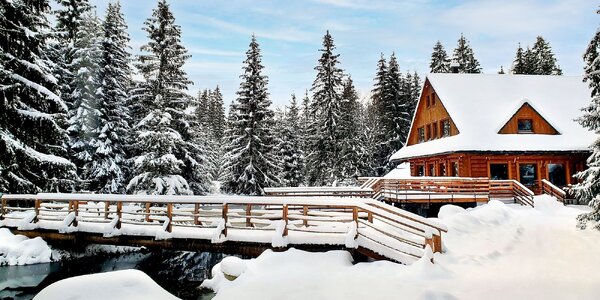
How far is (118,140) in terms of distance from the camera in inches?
1032

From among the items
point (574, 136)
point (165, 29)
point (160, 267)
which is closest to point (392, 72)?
point (574, 136)

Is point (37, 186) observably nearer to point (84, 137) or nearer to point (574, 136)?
point (84, 137)

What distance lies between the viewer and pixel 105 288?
6473mm

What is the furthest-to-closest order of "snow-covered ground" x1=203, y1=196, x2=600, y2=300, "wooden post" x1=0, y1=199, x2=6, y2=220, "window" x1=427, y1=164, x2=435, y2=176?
"window" x1=427, y1=164, x2=435, y2=176 → "wooden post" x1=0, y1=199, x2=6, y2=220 → "snow-covered ground" x1=203, y1=196, x2=600, y2=300

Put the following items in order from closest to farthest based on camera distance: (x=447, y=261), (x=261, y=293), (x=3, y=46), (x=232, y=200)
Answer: (x=261, y=293) < (x=447, y=261) < (x=232, y=200) < (x=3, y=46)

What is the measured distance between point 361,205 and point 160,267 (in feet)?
32.4

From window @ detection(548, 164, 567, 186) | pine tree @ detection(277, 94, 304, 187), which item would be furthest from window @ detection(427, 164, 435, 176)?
pine tree @ detection(277, 94, 304, 187)

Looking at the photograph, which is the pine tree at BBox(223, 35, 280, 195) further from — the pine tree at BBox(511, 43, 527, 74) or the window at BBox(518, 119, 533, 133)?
the pine tree at BBox(511, 43, 527, 74)

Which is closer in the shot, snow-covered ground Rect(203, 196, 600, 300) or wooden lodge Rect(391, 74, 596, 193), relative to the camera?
snow-covered ground Rect(203, 196, 600, 300)

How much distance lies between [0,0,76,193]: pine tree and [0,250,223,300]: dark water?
396 centimetres

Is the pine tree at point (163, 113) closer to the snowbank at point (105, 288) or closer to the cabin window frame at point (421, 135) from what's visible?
the snowbank at point (105, 288)

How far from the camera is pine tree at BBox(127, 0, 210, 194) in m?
22.7

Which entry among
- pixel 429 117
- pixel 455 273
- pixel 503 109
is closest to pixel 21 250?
pixel 455 273

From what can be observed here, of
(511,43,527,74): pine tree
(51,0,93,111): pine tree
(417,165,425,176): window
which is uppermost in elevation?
(511,43,527,74): pine tree
